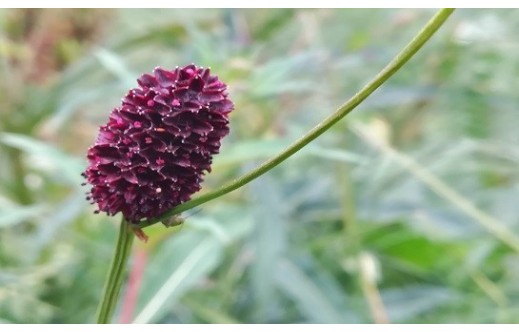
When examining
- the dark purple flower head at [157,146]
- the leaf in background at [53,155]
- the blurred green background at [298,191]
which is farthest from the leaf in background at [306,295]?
the dark purple flower head at [157,146]

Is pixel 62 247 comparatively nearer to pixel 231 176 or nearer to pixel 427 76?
pixel 231 176

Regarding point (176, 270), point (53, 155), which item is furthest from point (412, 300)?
point (53, 155)

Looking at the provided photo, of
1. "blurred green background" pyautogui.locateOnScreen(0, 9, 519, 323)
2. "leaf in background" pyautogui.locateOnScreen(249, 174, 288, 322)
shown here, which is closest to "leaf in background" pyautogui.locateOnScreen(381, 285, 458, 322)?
"blurred green background" pyautogui.locateOnScreen(0, 9, 519, 323)

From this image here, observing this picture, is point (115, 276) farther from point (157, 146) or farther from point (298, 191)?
point (298, 191)

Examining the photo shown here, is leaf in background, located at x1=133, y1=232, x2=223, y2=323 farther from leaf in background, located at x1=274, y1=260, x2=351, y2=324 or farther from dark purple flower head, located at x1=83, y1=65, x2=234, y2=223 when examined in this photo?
dark purple flower head, located at x1=83, y1=65, x2=234, y2=223

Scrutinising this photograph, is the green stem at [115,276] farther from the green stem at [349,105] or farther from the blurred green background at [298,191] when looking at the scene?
the blurred green background at [298,191]
